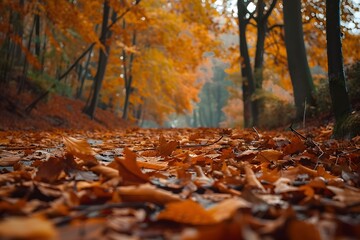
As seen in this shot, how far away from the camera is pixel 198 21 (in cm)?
1343

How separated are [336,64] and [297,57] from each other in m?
4.45

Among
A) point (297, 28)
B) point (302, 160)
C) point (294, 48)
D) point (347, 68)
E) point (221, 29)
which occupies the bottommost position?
point (302, 160)

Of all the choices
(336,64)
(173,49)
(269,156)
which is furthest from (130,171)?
(173,49)

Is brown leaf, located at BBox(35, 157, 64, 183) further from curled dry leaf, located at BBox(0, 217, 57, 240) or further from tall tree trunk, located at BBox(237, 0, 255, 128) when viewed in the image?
tall tree trunk, located at BBox(237, 0, 255, 128)

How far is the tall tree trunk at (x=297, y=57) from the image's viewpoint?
760cm

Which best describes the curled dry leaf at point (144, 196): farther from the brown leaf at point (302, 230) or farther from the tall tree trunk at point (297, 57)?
the tall tree trunk at point (297, 57)

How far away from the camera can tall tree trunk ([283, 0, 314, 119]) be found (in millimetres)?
7602

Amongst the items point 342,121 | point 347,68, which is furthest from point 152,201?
point 347,68

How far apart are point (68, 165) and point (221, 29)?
1296 centimetres

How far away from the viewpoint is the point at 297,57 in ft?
25.1

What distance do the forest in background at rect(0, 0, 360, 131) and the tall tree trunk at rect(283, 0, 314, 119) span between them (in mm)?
23

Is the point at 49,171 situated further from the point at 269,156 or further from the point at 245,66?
the point at 245,66

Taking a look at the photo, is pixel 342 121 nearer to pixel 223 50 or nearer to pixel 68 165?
pixel 68 165

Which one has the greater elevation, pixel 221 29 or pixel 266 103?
pixel 221 29
